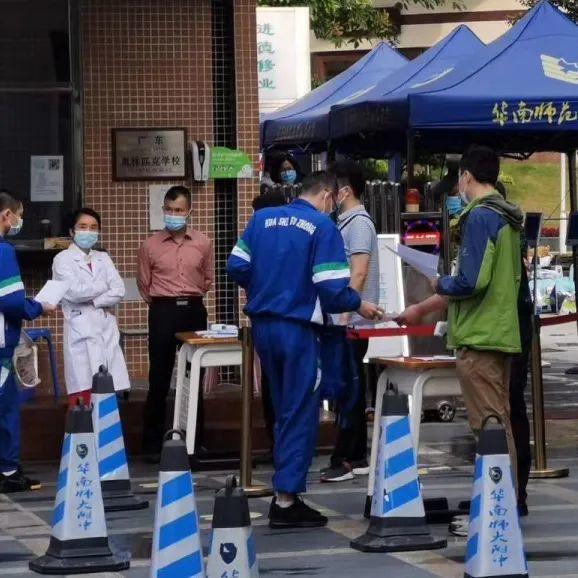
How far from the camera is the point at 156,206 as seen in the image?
→ 14352 millimetres

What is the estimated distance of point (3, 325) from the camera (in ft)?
35.6

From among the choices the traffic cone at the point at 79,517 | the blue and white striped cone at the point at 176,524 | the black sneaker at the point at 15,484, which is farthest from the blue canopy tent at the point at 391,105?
the blue and white striped cone at the point at 176,524

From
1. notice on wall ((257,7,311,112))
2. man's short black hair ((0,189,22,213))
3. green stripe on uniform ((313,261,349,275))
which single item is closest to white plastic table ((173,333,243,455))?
man's short black hair ((0,189,22,213))

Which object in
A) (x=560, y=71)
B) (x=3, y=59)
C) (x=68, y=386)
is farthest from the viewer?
(x=560, y=71)

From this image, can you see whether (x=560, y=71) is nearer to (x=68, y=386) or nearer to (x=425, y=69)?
(x=425, y=69)

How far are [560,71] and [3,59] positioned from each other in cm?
501

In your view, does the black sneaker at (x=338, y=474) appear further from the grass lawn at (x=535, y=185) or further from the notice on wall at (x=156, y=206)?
the grass lawn at (x=535, y=185)

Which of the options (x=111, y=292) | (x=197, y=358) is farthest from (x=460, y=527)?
(x=111, y=292)

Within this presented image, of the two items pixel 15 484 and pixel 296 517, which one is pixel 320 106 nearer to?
pixel 15 484

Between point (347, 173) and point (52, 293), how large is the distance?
215 cm

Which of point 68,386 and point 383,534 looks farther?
point 68,386

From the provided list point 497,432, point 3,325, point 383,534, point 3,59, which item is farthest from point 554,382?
Answer: point 497,432

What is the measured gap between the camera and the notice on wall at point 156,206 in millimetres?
14336

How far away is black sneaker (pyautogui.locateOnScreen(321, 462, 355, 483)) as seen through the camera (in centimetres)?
1133
